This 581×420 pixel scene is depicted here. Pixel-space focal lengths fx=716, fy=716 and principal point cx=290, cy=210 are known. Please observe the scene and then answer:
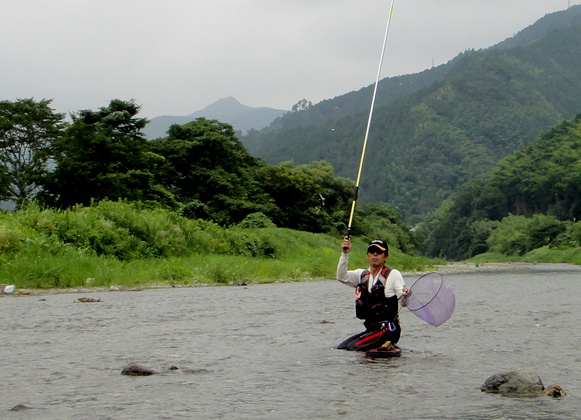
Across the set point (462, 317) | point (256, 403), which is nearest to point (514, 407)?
point (256, 403)

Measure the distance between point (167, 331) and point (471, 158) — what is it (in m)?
183

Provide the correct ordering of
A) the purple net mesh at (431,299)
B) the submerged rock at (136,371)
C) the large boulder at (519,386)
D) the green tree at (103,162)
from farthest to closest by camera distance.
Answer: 1. the green tree at (103,162)
2. the purple net mesh at (431,299)
3. the submerged rock at (136,371)
4. the large boulder at (519,386)

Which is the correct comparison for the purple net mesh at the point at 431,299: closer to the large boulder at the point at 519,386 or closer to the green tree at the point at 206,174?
the large boulder at the point at 519,386

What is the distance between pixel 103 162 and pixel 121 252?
21506 millimetres

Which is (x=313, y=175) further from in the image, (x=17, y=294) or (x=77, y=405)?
(x=77, y=405)

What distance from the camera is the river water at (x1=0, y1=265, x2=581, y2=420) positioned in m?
5.49

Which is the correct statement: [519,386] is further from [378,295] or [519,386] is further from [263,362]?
[263,362]

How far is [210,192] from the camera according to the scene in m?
54.0

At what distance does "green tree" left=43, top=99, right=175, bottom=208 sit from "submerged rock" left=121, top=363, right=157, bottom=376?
3670cm

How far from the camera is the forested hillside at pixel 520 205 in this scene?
99.8m

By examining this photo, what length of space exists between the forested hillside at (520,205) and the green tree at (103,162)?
56.4 metres

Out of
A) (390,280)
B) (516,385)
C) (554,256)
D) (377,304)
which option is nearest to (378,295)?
(377,304)

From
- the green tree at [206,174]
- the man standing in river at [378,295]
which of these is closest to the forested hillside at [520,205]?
the green tree at [206,174]

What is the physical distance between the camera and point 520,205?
125 metres
